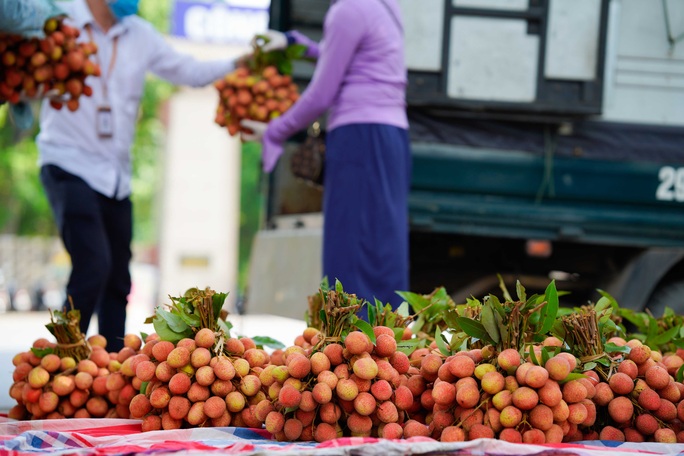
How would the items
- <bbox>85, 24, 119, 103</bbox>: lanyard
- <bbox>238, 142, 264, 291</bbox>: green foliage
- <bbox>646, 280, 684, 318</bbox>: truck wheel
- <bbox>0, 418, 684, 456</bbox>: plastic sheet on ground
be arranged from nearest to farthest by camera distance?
<bbox>0, 418, 684, 456</bbox>: plastic sheet on ground, <bbox>85, 24, 119, 103</bbox>: lanyard, <bbox>646, 280, 684, 318</bbox>: truck wheel, <bbox>238, 142, 264, 291</bbox>: green foliage

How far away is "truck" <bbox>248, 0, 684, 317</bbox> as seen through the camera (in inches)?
184

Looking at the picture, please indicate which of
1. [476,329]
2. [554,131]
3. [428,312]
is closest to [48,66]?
[428,312]

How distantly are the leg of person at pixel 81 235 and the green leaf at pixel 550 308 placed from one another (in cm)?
197

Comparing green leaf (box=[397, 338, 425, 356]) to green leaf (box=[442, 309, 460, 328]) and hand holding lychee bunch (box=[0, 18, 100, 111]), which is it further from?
hand holding lychee bunch (box=[0, 18, 100, 111])

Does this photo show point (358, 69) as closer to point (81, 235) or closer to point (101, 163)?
point (101, 163)

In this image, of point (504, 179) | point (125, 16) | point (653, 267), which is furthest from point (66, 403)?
point (653, 267)

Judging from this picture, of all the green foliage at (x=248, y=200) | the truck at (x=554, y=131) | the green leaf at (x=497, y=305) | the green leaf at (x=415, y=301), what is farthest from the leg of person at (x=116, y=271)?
the green foliage at (x=248, y=200)

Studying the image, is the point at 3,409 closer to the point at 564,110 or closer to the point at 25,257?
the point at 564,110

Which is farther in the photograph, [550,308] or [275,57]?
[275,57]

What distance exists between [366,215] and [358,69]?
0.66m

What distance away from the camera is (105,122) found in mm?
3758

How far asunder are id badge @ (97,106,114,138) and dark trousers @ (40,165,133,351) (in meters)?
0.25

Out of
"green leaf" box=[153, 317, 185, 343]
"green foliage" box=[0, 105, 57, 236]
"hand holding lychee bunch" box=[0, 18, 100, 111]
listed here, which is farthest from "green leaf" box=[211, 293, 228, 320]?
"green foliage" box=[0, 105, 57, 236]

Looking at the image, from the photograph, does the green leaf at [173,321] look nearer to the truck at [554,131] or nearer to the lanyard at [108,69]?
the lanyard at [108,69]
